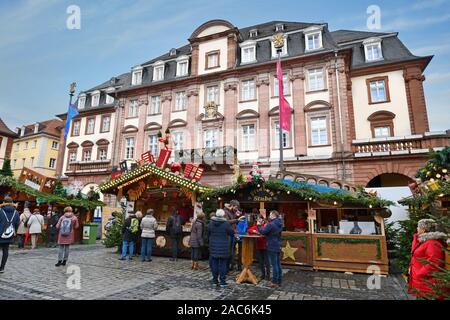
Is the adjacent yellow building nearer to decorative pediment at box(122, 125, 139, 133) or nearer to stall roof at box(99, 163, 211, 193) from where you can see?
decorative pediment at box(122, 125, 139, 133)

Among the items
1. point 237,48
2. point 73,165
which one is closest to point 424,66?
point 237,48

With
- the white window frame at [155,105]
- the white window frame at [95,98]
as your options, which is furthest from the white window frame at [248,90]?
the white window frame at [95,98]

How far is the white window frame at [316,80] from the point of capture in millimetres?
20109

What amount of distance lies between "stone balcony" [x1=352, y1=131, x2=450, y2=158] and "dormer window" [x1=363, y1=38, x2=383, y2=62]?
25.0 ft

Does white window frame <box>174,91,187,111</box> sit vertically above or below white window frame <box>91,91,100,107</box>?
below

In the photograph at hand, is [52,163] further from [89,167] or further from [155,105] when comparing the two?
[155,105]

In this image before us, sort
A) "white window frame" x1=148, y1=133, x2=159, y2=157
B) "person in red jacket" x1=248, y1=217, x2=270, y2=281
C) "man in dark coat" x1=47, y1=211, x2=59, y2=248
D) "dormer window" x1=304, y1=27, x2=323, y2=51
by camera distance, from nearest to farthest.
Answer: "person in red jacket" x1=248, y1=217, x2=270, y2=281 → "man in dark coat" x1=47, y1=211, x2=59, y2=248 → "dormer window" x1=304, y1=27, x2=323, y2=51 → "white window frame" x1=148, y1=133, x2=159, y2=157

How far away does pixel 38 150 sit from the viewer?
1517 inches

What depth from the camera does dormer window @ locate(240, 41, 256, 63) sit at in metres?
23.0

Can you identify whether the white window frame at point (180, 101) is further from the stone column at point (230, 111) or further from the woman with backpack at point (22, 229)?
the woman with backpack at point (22, 229)

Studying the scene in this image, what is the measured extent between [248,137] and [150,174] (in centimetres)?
1083

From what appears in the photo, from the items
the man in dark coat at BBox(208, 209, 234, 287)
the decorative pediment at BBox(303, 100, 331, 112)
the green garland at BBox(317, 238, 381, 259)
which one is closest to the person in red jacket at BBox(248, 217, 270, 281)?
the man in dark coat at BBox(208, 209, 234, 287)

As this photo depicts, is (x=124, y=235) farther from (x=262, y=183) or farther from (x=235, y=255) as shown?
(x=262, y=183)

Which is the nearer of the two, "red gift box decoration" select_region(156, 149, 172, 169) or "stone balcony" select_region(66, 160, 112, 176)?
"red gift box decoration" select_region(156, 149, 172, 169)
